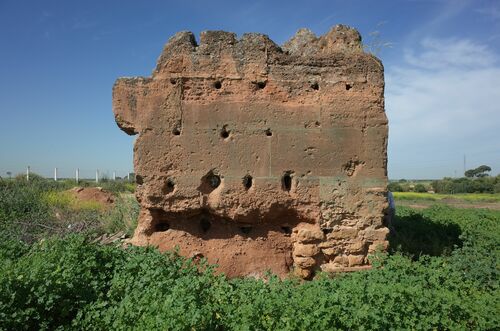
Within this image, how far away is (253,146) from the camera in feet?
15.5

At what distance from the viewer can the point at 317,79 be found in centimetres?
488

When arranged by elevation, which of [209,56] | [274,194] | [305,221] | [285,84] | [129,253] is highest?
[209,56]

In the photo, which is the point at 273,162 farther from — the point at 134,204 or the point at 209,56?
the point at 134,204

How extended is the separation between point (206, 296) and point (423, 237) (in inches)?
216

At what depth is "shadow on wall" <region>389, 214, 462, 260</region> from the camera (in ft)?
20.6

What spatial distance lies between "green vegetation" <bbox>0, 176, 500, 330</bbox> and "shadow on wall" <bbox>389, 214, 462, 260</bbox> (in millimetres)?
1364

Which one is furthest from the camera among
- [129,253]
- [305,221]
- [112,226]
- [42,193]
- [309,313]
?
[42,193]

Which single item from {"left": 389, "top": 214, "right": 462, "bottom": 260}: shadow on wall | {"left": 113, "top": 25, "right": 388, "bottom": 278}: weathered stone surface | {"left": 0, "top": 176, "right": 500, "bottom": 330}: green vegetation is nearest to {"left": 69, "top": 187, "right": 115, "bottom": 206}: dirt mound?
{"left": 0, "top": 176, "right": 500, "bottom": 330}: green vegetation

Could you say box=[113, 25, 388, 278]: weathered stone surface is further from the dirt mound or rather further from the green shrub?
the dirt mound

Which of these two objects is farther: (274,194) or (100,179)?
(100,179)

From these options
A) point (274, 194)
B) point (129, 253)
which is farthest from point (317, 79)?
point (129, 253)

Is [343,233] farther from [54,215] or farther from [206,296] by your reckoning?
[54,215]

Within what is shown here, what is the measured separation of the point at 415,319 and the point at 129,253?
3.37 meters

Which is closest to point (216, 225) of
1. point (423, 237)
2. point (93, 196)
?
point (423, 237)
